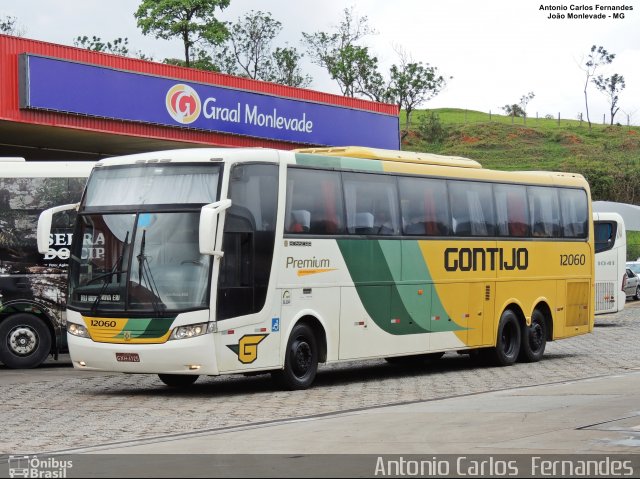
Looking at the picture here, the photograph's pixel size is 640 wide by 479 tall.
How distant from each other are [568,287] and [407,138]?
3235 inches

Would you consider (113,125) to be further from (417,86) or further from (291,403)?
(417,86)

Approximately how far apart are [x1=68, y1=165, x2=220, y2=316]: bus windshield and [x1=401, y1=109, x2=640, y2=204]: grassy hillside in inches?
2885

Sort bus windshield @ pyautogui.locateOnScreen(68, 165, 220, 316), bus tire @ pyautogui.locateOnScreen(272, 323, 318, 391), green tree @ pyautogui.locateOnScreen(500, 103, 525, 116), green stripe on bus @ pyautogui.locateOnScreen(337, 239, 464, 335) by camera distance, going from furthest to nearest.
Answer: green tree @ pyautogui.locateOnScreen(500, 103, 525, 116), green stripe on bus @ pyautogui.locateOnScreen(337, 239, 464, 335), bus tire @ pyautogui.locateOnScreen(272, 323, 318, 391), bus windshield @ pyautogui.locateOnScreen(68, 165, 220, 316)

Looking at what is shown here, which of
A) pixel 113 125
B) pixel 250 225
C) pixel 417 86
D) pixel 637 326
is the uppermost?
pixel 417 86

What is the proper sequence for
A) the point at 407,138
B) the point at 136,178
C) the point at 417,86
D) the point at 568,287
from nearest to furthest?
the point at 136,178 → the point at 568,287 → the point at 417,86 → the point at 407,138

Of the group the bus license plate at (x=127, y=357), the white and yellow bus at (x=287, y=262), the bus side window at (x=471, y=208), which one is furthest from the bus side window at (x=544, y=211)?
the bus license plate at (x=127, y=357)

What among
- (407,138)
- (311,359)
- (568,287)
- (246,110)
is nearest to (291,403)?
(311,359)

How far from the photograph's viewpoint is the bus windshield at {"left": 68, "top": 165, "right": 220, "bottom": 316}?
16500 mm

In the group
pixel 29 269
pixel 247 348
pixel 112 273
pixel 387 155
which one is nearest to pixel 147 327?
pixel 112 273

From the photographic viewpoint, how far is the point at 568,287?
24.8 m

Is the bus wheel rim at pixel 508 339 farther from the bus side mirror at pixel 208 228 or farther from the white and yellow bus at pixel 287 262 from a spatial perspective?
the bus side mirror at pixel 208 228

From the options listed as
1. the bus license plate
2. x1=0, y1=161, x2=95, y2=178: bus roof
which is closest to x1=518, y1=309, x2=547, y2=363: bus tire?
x1=0, y1=161, x2=95, y2=178: bus roof

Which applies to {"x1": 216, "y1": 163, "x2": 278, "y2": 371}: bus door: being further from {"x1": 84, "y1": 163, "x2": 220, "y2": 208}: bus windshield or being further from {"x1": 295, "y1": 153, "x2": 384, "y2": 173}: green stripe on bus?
{"x1": 295, "y1": 153, "x2": 384, "y2": 173}: green stripe on bus

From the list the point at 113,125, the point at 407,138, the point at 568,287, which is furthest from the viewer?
the point at 407,138
